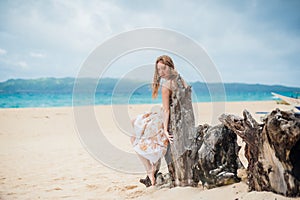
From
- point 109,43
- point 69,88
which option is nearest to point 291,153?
point 109,43

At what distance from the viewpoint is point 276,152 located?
2.33 m

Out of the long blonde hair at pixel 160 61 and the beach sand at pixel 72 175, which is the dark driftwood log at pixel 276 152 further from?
the long blonde hair at pixel 160 61

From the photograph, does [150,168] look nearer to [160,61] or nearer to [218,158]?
[218,158]

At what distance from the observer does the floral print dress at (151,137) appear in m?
3.50

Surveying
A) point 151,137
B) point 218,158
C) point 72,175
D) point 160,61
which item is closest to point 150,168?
point 151,137

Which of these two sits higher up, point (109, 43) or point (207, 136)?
point (109, 43)

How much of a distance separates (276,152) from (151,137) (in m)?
1.62

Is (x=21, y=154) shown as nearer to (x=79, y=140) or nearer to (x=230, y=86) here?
(x=79, y=140)

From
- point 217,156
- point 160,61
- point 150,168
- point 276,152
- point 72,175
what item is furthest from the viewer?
point 72,175

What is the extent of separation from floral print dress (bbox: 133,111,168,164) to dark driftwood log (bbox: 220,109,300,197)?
46.7 inches

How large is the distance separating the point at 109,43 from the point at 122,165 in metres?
2.33

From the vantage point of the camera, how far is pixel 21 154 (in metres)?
6.34

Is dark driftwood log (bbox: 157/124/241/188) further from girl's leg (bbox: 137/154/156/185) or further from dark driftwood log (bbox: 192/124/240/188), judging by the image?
girl's leg (bbox: 137/154/156/185)

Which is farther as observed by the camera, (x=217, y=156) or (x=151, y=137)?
(x=151, y=137)
